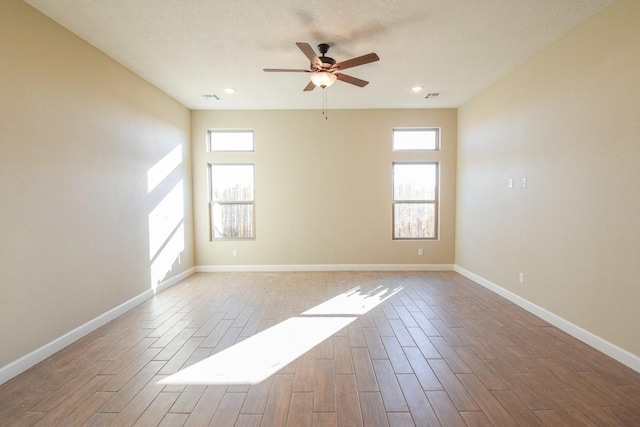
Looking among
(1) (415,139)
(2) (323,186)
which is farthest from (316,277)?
(1) (415,139)

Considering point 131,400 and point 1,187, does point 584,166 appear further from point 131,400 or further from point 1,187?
point 1,187

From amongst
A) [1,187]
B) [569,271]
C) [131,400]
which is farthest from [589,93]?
[1,187]

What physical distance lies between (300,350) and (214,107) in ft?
14.6

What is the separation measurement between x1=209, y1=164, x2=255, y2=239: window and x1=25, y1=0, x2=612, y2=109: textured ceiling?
167 centimetres

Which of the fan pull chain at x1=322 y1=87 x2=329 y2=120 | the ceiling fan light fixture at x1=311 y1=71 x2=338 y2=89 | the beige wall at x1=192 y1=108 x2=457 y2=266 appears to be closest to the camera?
the ceiling fan light fixture at x1=311 y1=71 x2=338 y2=89

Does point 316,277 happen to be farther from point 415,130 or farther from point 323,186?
point 415,130

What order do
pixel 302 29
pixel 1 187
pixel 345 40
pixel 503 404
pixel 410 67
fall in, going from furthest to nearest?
pixel 410 67 → pixel 345 40 → pixel 302 29 → pixel 1 187 → pixel 503 404

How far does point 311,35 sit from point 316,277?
141 inches

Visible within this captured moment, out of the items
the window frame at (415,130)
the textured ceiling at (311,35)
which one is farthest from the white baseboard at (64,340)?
the window frame at (415,130)

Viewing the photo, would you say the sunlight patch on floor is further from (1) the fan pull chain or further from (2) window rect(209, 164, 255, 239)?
(1) the fan pull chain

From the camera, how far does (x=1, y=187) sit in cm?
224

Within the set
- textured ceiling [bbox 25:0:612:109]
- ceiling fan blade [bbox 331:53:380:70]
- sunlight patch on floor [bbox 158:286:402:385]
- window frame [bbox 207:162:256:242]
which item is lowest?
sunlight patch on floor [bbox 158:286:402:385]

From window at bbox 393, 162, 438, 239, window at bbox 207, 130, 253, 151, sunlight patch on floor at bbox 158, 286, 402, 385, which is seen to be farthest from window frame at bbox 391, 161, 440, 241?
window at bbox 207, 130, 253, 151

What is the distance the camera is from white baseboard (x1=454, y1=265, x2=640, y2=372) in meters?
2.37
